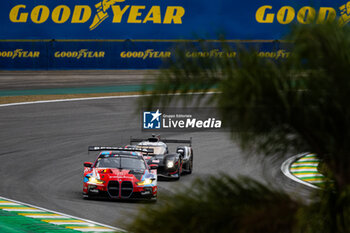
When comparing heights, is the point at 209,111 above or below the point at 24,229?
above

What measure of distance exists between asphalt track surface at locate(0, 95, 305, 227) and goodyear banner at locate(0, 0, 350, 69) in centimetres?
538

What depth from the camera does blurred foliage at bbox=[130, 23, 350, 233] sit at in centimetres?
197

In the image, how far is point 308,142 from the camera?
6.97ft

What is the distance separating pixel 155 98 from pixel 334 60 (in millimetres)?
630

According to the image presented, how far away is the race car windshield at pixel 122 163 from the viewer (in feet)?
49.6

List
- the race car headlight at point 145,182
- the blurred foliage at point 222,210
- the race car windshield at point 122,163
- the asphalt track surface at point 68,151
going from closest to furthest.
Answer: the blurred foliage at point 222,210 → the asphalt track surface at point 68,151 → the race car headlight at point 145,182 → the race car windshield at point 122,163

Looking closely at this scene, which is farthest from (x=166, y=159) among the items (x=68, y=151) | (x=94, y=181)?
(x=68, y=151)

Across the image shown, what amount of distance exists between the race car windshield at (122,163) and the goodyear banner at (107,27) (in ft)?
64.5

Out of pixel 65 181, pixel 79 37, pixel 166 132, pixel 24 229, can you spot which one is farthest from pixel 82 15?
pixel 24 229

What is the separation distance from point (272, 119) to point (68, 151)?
66.8ft

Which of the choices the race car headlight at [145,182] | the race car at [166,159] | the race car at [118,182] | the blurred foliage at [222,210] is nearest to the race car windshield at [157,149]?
the race car at [166,159]

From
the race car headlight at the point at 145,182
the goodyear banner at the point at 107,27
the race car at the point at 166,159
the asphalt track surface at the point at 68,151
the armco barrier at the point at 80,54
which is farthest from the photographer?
the goodyear banner at the point at 107,27

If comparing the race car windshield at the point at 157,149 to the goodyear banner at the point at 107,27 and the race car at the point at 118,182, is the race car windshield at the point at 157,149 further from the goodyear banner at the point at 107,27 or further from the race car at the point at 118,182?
the goodyear banner at the point at 107,27

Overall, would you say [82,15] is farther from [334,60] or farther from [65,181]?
[334,60]
